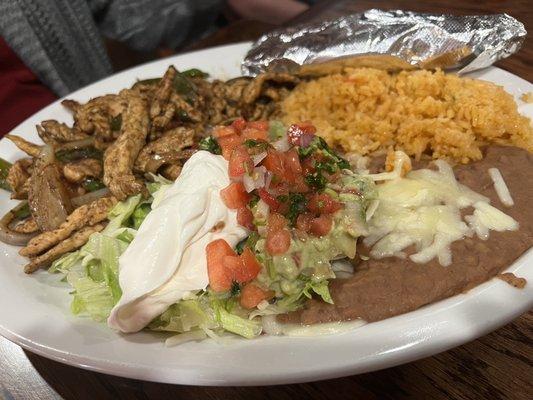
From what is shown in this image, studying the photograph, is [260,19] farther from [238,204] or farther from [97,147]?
[238,204]

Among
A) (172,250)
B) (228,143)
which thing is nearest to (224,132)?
(228,143)

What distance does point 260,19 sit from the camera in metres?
3.87

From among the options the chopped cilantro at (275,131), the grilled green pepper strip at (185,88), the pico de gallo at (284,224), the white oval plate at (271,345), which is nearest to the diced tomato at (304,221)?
the pico de gallo at (284,224)

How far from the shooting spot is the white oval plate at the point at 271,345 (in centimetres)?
118

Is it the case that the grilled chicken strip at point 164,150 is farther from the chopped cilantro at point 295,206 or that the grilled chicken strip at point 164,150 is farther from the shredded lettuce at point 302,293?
the shredded lettuce at point 302,293

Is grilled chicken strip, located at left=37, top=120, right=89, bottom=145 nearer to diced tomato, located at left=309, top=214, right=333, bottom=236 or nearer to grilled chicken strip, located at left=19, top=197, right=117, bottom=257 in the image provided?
grilled chicken strip, located at left=19, top=197, right=117, bottom=257

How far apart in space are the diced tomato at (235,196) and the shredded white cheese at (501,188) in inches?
32.6

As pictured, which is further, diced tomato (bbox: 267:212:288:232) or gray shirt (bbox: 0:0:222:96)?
gray shirt (bbox: 0:0:222:96)

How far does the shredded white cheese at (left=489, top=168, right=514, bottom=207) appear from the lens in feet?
5.19

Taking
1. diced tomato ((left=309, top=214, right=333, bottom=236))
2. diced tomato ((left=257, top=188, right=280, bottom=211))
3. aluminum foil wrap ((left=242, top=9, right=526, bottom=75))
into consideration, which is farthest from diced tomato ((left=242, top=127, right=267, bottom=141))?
aluminum foil wrap ((left=242, top=9, right=526, bottom=75))

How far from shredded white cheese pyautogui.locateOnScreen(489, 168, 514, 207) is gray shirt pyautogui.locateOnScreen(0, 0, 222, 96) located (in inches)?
103

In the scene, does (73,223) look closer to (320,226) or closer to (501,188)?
(320,226)

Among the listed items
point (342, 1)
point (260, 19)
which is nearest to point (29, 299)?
point (342, 1)

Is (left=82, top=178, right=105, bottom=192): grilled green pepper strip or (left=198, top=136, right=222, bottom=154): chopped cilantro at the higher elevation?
(left=198, top=136, right=222, bottom=154): chopped cilantro
